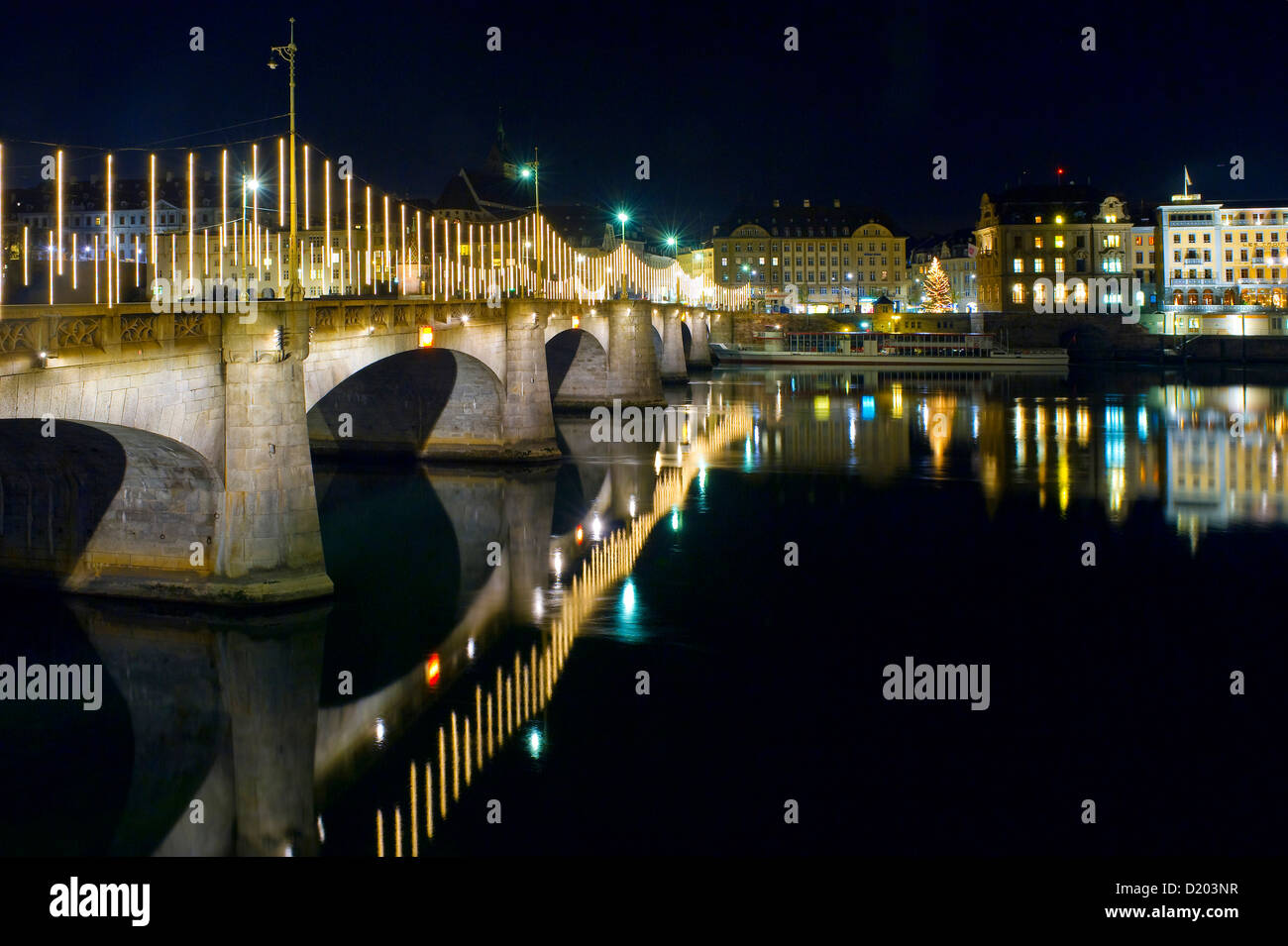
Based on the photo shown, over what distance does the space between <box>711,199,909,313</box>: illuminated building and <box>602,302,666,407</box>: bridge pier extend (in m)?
98.3

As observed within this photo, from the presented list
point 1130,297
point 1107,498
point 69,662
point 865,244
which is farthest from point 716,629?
point 865,244

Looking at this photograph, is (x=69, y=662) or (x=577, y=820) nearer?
(x=577, y=820)

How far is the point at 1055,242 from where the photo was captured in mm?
128500

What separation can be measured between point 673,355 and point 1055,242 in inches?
2114

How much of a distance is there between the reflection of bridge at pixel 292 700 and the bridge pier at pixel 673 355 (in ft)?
202

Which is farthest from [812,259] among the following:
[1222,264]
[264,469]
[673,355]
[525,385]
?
[264,469]

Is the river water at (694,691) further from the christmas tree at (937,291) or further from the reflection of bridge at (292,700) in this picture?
the christmas tree at (937,291)

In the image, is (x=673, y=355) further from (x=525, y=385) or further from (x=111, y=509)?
(x=111, y=509)

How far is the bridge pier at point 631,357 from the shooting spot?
6394 cm

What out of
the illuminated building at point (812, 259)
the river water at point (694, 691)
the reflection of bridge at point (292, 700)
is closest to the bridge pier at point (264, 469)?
the reflection of bridge at point (292, 700)
